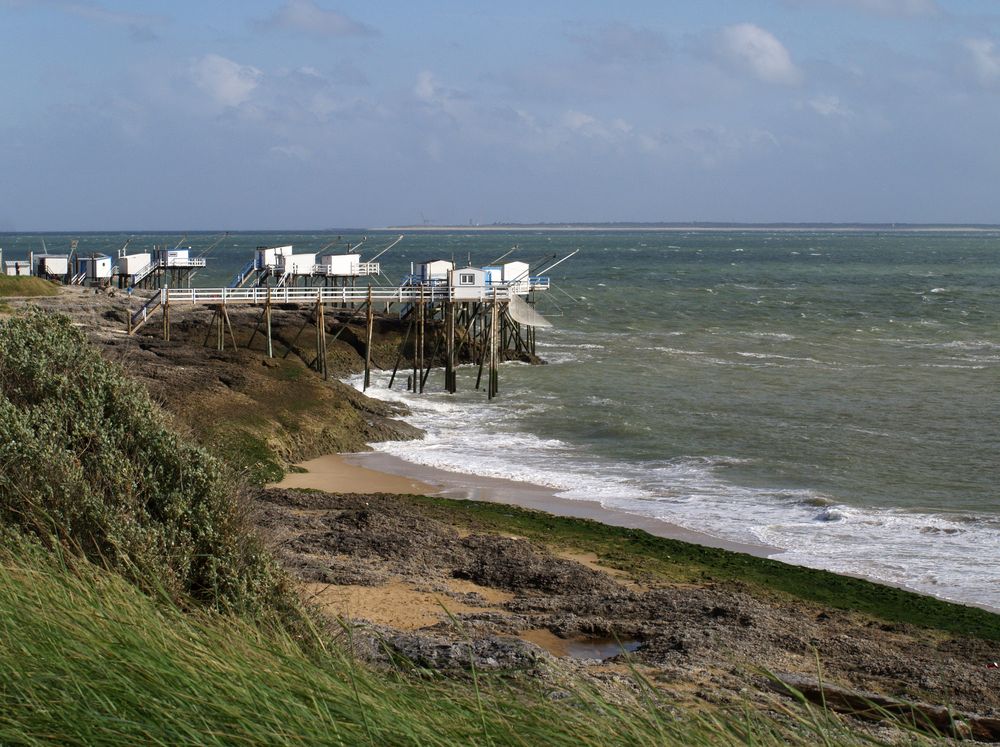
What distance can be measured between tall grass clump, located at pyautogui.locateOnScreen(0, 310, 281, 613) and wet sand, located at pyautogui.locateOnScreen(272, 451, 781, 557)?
1183 centimetres

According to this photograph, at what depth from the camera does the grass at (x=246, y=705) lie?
5.23 m

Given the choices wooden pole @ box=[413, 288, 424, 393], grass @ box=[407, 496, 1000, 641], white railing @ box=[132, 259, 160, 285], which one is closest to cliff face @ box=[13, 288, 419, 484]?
grass @ box=[407, 496, 1000, 641]

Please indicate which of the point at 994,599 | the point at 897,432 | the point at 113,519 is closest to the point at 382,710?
the point at 113,519

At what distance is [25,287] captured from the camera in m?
56.1

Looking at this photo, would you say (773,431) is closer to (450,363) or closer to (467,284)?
(450,363)

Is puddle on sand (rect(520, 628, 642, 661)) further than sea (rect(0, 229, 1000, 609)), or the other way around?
sea (rect(0, 229, 1000, 609))

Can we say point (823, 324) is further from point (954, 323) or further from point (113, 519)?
point (113, 519)

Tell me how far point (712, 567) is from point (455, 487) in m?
7.67

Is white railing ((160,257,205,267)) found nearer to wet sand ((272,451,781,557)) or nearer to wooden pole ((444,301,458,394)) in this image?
wooden pole ((444,301,458,394))

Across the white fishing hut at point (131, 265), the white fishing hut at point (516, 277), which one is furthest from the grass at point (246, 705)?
the white fishing hut at point (131, 265)

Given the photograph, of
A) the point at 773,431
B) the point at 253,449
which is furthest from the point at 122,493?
the point at 773,431

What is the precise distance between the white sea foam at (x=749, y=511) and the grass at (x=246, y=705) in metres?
13.5

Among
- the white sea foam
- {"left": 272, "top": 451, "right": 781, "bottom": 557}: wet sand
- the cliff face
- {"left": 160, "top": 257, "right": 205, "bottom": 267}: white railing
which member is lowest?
the white sea foam

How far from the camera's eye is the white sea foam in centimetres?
1916
